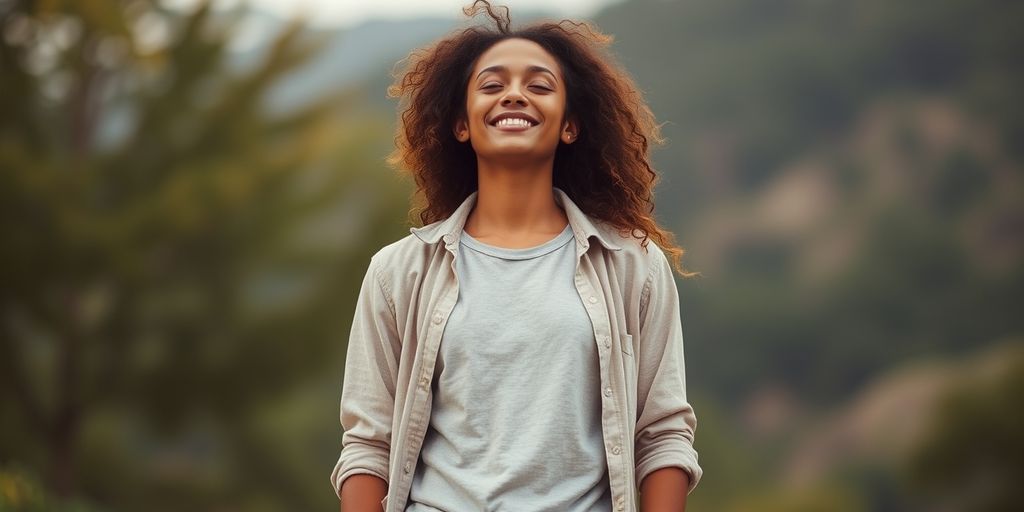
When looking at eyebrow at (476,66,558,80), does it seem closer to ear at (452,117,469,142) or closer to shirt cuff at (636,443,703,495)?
ear at (452,117,469,142)

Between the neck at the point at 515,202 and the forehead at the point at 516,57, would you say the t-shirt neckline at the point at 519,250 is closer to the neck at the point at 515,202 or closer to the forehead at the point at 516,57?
the neck at the point at 515,202

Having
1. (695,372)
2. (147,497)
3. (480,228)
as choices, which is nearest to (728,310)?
(695,372)

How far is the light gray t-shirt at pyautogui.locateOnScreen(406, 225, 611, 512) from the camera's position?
9.08ft

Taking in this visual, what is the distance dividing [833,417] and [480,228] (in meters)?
52.6

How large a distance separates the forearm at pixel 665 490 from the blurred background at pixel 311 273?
88 cm

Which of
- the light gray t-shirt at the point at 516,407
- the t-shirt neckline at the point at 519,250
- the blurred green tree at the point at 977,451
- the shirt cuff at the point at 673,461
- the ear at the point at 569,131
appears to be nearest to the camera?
the light gray t-shirt at the point at 516,407

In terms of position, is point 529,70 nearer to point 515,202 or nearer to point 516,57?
point 516,57

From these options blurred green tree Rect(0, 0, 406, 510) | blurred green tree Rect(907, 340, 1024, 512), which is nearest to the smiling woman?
blurred green tree Rect(0, 0, 406, 510)

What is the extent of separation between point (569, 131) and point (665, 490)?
0.77m

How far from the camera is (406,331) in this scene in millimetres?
2938

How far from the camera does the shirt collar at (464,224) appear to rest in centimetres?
300

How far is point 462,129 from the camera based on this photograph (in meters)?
3.17

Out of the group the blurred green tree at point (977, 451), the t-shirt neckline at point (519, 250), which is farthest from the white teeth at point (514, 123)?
the blurred green tree at point (977, 451)

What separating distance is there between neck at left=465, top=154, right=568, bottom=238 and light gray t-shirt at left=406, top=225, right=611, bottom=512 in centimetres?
16
